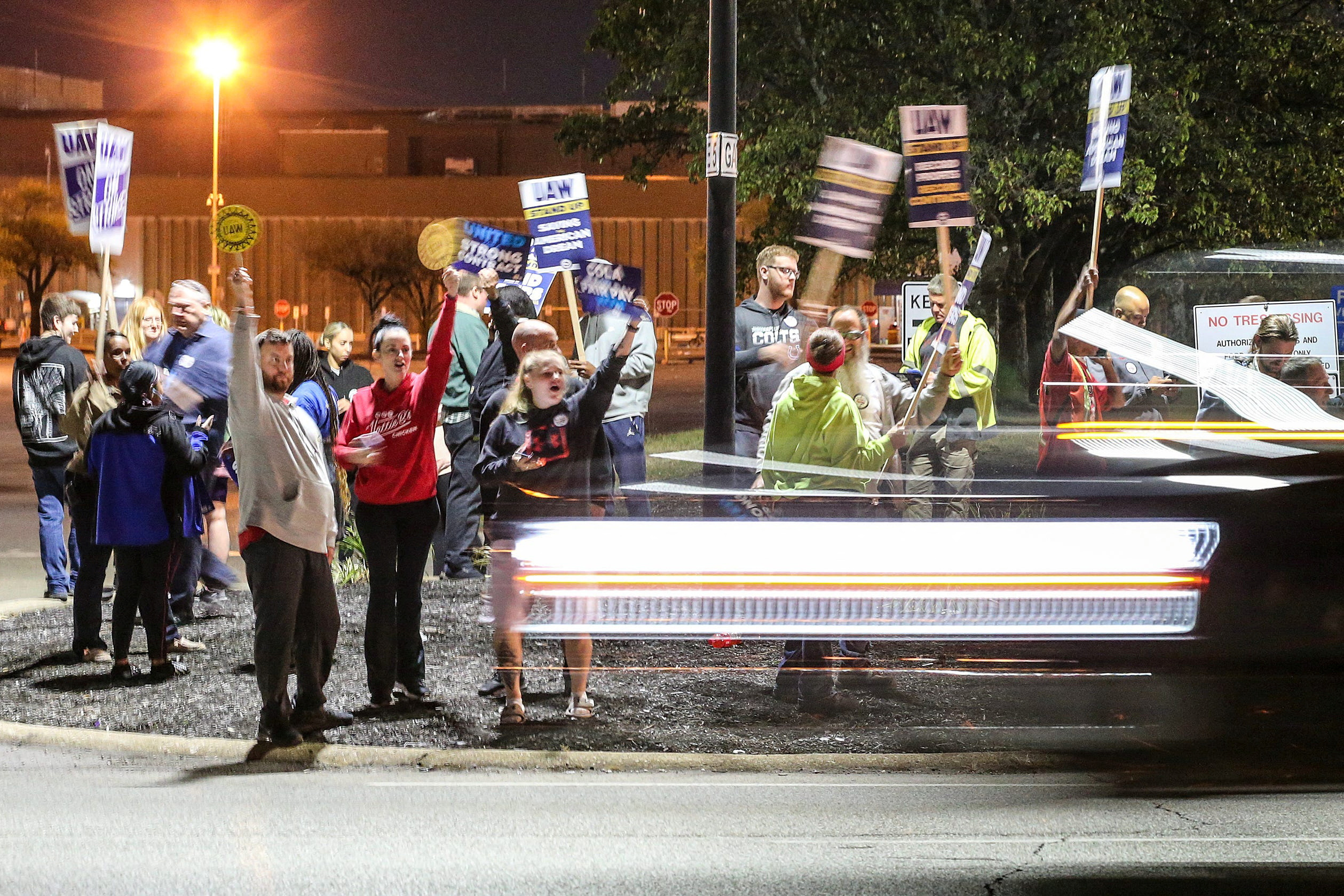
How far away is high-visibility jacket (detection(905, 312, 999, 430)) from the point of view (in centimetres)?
836

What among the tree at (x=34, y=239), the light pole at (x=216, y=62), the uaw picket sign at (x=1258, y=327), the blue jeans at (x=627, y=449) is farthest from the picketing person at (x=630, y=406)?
the tree at (x=34, y=239)

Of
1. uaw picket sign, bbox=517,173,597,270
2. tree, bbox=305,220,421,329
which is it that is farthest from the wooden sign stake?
tree, bbox=305,220,421,329

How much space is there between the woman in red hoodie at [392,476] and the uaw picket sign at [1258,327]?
Result: 3.42 m

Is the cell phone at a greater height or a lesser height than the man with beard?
lesser

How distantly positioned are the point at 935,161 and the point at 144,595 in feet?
15.8

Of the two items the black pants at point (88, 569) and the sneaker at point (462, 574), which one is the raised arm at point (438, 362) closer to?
the black pants at point (88, 569)

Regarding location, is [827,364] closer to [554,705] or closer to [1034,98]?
[554,705]

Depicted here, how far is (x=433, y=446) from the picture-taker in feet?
21.1

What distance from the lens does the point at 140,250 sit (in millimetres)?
73875

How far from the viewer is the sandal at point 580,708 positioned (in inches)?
253

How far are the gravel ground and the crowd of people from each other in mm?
145

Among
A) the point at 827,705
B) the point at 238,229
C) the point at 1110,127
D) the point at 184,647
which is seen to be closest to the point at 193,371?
the point at 184,647

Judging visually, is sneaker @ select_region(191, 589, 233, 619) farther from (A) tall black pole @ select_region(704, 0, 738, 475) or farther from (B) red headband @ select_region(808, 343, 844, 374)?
(B) red headband @ select_region(808, 343, 844, 374)

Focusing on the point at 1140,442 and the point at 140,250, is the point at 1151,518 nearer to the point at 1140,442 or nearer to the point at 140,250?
the point at 1140,442
